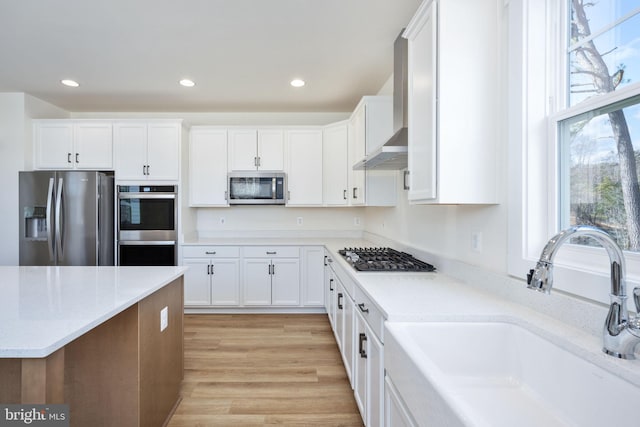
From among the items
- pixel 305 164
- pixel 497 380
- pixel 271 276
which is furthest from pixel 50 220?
pixel 497 380

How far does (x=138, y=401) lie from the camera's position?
5.05 feet

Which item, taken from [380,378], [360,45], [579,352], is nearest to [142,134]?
[360,45]

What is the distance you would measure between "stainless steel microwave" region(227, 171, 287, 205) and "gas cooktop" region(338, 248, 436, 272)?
164cm

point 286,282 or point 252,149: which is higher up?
point 252,149

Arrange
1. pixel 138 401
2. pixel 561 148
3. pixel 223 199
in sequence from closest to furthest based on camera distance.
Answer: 1. pixel 561 148
2. pixel 138 401
3. pixel 223 199

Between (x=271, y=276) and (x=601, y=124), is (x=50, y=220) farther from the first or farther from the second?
(x=601, y=124)

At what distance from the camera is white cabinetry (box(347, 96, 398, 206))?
3.02 meters

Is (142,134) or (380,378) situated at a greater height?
(142,134)

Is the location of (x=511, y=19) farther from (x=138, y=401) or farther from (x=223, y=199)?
(x=223, y=199)

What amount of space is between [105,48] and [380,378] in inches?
126

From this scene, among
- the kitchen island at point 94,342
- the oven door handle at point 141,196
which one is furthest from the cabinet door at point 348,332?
the oven door handle at point 141,196

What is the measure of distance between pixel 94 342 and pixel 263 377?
125 centimetres

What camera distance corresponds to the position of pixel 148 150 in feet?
12.4

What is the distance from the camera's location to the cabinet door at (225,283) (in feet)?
12.5
